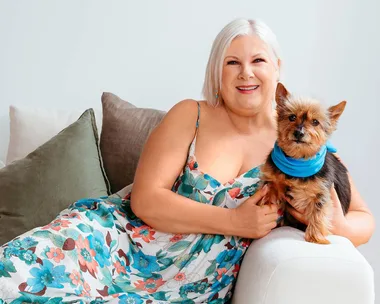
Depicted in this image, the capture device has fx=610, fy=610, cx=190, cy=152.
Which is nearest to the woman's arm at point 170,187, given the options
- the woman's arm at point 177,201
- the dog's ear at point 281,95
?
the woman's arm at point 177,201

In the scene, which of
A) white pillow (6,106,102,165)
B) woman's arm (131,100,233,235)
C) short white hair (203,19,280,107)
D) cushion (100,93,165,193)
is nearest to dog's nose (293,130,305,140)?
woman's arm (131,100,233,235)

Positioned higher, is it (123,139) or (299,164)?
(299,164)

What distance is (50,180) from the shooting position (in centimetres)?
254

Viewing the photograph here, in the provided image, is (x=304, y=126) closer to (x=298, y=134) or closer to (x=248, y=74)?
(x=298, y=134)

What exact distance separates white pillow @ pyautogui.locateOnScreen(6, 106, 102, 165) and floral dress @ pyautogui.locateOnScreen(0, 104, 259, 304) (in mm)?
729

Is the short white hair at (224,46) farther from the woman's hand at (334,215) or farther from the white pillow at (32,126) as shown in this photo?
the white pillow at (32,126)

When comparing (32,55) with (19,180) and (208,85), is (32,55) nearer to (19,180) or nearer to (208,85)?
(19,180)

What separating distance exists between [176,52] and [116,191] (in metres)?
0.84

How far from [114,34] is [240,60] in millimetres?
1127

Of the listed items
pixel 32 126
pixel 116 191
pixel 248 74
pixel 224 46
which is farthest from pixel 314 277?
pixel 32 126

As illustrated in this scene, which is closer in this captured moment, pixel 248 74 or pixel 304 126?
pixel 304 126

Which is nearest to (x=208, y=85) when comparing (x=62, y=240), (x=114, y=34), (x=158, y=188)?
(x=158, y=188)

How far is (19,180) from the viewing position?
2.50 meters

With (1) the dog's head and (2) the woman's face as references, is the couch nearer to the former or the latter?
(1) the dog's head
